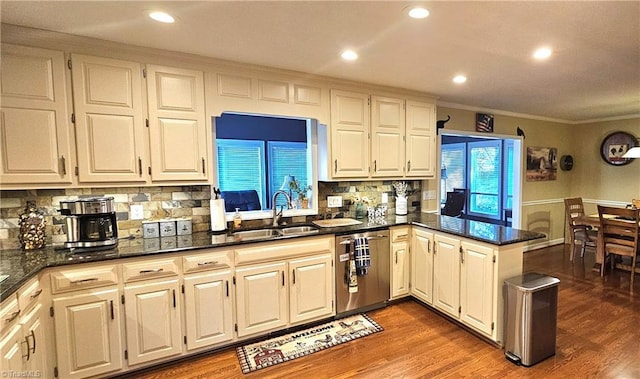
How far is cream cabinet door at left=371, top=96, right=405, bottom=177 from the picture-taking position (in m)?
3.39

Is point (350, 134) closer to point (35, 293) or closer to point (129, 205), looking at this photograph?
point (129, 205)

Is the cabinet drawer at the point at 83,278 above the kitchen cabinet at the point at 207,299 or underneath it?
above

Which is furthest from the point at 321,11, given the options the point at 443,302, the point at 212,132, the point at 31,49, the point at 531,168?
the point at 531,168

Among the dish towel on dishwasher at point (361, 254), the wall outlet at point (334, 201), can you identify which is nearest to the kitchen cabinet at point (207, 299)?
the dish towel on dishwasher at point (361, 254)

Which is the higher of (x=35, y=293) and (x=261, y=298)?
(x=35, y=293)

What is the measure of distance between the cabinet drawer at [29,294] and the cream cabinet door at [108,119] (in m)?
0.74

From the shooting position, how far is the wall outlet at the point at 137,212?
8.43ft

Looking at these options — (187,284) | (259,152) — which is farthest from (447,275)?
(259,152)

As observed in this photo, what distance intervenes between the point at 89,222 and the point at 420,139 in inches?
130

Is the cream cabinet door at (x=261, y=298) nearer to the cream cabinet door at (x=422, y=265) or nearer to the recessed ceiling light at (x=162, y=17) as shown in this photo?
the cream cabinet door at (x=422, y=265)

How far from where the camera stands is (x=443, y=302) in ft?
9.73

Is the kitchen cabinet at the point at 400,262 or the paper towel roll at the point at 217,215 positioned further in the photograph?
Answer: the kitchen cabinet at the point at 400,262

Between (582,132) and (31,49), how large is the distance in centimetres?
774

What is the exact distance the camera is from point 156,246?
7.59 feet
